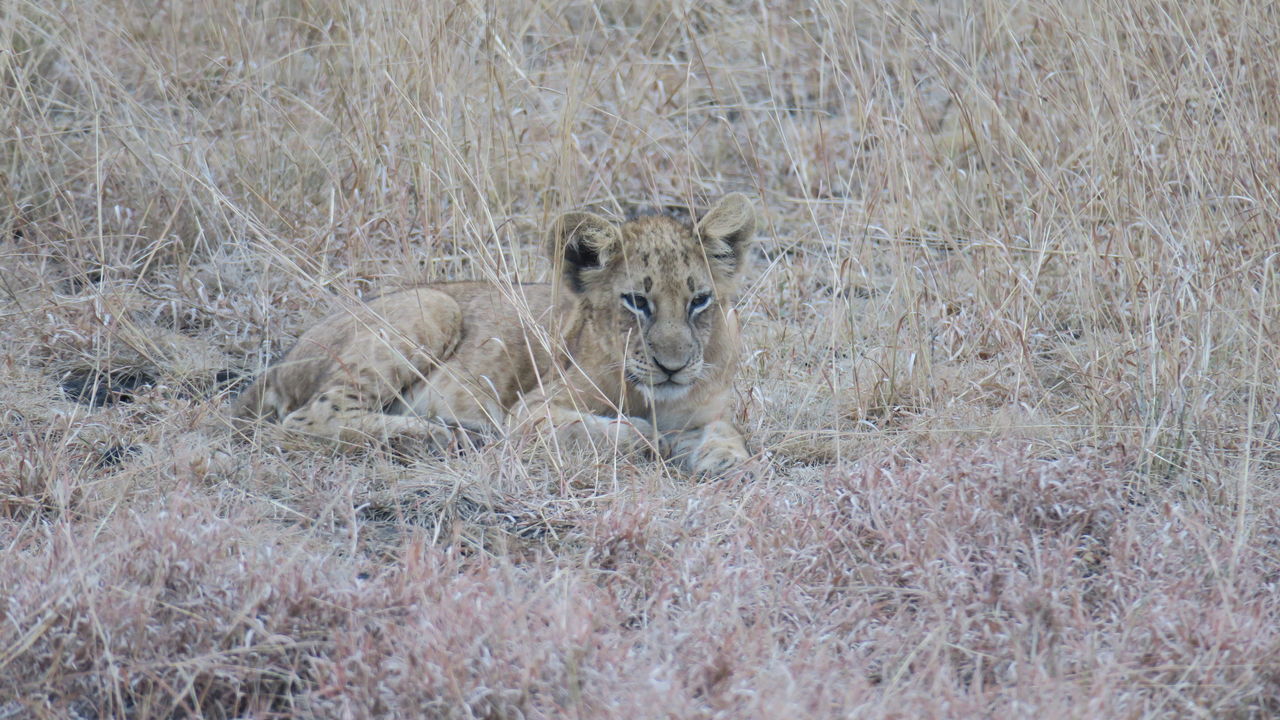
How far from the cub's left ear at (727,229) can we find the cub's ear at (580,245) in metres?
0.35

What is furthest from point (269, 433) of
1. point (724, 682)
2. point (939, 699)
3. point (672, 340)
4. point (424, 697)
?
point (939, 699)

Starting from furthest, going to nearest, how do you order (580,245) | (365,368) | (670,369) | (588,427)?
1. (365,368)
2. (580,245)
3. (588,427)
4. (670,369)

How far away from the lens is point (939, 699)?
3033 millimetres

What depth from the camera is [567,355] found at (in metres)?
4.83

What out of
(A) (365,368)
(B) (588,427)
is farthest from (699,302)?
(A) (365,368)

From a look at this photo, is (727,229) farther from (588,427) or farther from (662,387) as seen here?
(588,427)

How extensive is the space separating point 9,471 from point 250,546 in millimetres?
1036

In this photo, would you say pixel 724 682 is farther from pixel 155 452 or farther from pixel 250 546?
pixel 155 452

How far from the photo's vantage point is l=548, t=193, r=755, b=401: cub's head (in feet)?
15.8

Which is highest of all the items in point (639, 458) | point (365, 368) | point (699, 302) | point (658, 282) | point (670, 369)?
point (658, 282)

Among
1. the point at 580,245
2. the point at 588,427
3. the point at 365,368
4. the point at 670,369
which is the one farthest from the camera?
the point at 365,368

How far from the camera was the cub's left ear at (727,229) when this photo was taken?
5.04 m

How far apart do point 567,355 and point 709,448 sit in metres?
0.60

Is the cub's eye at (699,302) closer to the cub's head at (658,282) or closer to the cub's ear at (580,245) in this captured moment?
the cub's head at (658,282)
